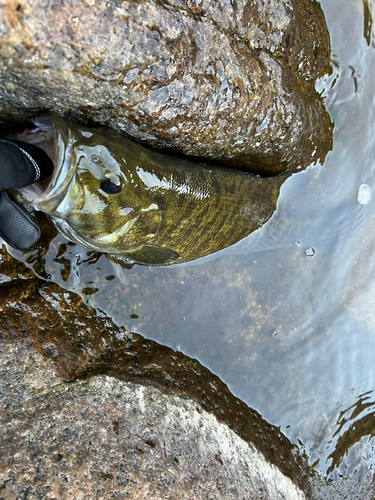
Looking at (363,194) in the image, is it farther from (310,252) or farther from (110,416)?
(110,416)

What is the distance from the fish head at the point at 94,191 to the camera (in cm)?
207

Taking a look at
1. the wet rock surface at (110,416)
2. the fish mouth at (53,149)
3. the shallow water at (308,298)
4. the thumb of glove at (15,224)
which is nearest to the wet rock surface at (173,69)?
the fish mouth at (53,149)

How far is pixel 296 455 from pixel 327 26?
14.1 ft

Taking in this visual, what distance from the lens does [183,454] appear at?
2619 mm

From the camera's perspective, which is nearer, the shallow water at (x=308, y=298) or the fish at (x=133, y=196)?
the fish at (x=133, y=196)

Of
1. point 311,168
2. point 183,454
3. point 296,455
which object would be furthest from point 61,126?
point 296,455

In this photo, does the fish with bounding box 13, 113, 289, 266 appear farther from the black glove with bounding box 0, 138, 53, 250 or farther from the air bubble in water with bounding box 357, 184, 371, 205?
the air bubble in water with bounding box 357, 184, 371, 205

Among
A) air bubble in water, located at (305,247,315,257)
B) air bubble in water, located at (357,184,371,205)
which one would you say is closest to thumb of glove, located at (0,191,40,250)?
air bubble in water, located at (305,247,315,257)

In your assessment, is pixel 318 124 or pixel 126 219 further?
pixel 318 124

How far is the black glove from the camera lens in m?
2.21

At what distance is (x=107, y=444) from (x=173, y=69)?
2.45 m

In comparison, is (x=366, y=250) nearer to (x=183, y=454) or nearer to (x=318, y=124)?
(x=318, y=124)

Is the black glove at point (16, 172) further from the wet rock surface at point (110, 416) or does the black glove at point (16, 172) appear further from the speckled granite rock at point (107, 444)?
the speckled granite rock at point (107, 444)

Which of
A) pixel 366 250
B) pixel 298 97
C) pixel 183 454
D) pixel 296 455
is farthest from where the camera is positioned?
pixel 366 250
